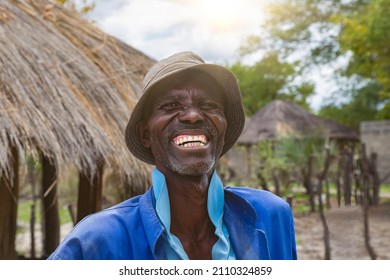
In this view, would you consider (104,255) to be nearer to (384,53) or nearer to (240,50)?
(384,53)

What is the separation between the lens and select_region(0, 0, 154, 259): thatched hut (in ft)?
9.75

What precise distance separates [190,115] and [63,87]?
216 cm

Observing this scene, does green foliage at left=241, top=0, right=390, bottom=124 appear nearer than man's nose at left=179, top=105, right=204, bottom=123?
No

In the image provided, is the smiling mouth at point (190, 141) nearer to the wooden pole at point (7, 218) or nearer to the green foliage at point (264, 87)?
the wooden pole at point (7, 218)

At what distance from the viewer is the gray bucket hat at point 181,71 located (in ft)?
4.25

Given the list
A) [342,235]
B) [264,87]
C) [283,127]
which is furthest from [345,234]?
[264,87]

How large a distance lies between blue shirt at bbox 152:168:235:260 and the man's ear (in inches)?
3.6

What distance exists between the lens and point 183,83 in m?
1.33

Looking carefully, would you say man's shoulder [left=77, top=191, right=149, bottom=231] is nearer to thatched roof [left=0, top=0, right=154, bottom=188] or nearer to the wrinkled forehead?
the wrinkled forehead

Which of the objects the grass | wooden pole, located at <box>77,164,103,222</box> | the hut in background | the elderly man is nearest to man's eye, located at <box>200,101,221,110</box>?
the elderly man

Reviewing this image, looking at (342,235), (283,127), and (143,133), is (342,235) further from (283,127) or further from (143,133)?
(283,127)

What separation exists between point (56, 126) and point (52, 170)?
1.76 metres

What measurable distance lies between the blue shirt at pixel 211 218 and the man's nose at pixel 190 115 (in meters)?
0.14
